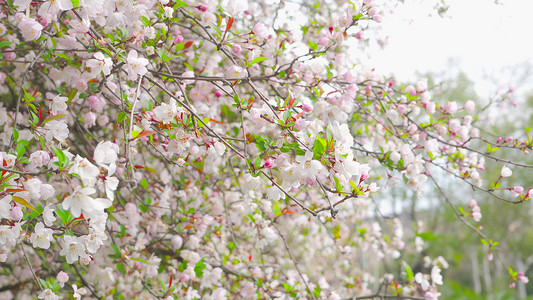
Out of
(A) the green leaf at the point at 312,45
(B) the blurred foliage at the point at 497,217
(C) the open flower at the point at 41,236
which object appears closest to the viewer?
(C) the open flower at the point at 41,236

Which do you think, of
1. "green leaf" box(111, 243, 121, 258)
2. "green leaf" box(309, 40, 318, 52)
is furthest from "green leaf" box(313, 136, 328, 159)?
"green leaf" box(111, 243, 121, 258)

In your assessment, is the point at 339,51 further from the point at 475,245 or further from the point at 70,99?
the point at 475,245

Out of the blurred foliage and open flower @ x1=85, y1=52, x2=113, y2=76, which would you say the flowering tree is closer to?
open flower @ x1=85, y1=52, x2=113, y2=76

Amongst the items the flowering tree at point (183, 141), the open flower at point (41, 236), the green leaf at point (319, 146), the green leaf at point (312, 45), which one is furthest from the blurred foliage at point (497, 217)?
the open flower at point (41, 236)

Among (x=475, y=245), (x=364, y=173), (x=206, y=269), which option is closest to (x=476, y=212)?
(x=364, y=173)

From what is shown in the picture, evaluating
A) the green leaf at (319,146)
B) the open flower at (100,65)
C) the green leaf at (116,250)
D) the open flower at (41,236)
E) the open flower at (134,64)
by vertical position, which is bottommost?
the open flower at (41,236)

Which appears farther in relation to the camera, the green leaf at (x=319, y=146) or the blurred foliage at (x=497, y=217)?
the blurred foliage at (x=497, y=217)

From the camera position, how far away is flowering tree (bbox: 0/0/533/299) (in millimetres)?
1310

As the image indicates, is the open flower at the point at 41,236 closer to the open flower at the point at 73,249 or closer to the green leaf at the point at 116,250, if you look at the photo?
the open flower at the point at 73,249

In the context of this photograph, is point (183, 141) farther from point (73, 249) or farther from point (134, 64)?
point (73, 249)

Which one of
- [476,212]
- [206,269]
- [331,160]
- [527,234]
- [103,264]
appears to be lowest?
[103,264]

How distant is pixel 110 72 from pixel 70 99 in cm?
18

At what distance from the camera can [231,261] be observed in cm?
250

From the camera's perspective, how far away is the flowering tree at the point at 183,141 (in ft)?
4.30
